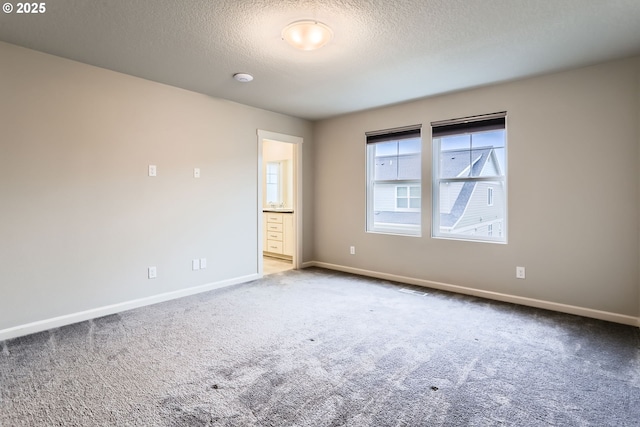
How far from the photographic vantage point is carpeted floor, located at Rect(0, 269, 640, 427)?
5.82 feet

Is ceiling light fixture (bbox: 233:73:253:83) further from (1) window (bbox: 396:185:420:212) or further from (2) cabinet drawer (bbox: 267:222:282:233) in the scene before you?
(2) cabinet drawer (bbox: 267:222:282:233)

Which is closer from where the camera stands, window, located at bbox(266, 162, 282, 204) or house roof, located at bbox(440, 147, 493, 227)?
house roof, located at bbox(440, 147, 493, 227)

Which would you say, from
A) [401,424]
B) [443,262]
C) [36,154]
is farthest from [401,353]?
[36,154]

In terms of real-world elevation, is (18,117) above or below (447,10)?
below

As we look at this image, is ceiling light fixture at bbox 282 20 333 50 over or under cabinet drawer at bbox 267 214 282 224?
over

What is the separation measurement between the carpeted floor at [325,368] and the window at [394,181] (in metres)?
1.51

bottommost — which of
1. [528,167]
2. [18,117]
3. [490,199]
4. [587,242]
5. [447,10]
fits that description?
[587,242]

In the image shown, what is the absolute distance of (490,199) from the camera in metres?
3.95

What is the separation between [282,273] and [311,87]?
2713 mm

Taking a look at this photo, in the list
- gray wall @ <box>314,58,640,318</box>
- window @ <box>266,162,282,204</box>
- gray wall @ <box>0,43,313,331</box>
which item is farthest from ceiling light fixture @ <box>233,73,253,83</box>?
window @ <box>266,162,282,204</box>

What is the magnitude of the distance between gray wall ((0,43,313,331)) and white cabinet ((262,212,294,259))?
149 centimetres

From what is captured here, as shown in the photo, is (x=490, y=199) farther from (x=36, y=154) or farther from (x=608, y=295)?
(x=36, y=154)

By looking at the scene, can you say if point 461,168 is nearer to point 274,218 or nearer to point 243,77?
point 243,77

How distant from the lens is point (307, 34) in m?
2.48
